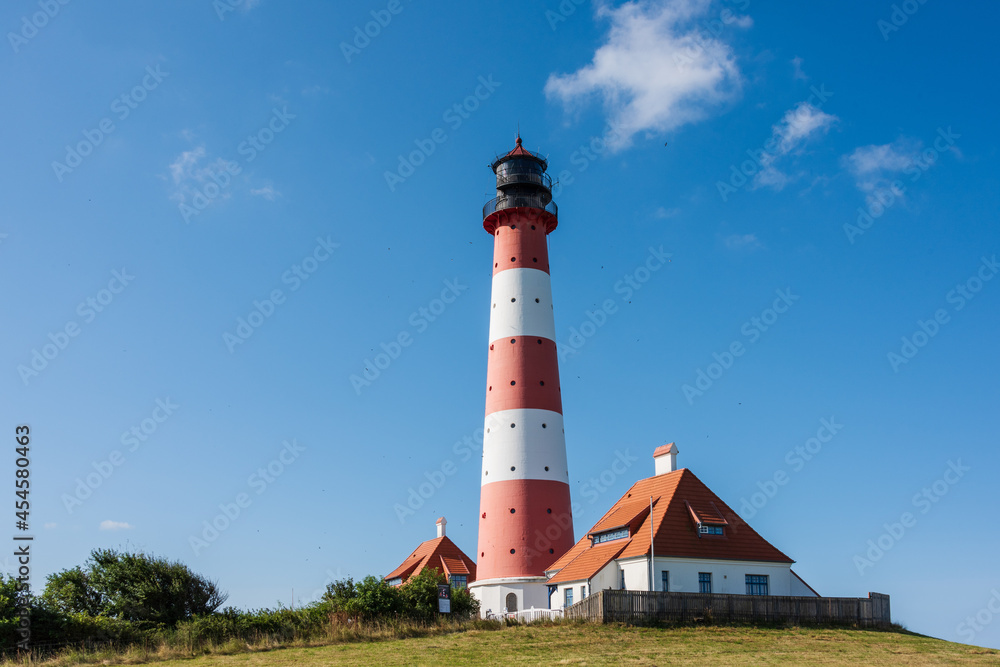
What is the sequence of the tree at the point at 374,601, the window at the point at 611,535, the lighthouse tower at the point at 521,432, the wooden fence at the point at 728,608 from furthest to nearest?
the lighthouse tower at the point at 521,432, the window at the point at 611,535, the tree at the point at 374,601, the wooden fence at the point at 728,608

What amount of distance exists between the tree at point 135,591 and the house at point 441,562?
44.6 ft

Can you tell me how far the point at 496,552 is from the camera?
129 ft

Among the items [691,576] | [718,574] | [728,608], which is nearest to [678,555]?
[691,576]

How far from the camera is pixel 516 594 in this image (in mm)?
38344

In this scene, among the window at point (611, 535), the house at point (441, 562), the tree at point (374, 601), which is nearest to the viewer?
the tree at point (374, 601)

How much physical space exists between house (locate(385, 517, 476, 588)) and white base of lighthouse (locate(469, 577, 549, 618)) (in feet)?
20.3

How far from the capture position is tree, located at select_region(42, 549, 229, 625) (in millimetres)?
33250

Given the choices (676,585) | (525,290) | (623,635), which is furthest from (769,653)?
(525,290)

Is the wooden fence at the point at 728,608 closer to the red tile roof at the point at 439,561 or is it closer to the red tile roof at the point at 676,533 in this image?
the red tile roof at the point at 676,533

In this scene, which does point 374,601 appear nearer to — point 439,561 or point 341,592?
point 341,592

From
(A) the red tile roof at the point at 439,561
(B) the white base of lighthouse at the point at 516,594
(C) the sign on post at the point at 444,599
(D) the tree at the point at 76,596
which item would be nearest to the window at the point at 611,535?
(B) the white base of lighthouse at the point at 516,594

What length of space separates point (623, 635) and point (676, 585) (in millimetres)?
5487

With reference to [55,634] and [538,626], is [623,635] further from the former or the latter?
[55,634]

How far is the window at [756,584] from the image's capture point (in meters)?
34.8
